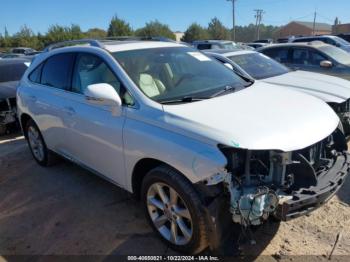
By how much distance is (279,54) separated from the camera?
9.72 m

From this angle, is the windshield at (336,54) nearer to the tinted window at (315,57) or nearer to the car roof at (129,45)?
the tinted window at (315,57)

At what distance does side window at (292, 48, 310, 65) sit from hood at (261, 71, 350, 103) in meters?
1.94

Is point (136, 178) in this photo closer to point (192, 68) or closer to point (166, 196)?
point (166, 196)

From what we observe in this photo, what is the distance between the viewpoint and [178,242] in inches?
123

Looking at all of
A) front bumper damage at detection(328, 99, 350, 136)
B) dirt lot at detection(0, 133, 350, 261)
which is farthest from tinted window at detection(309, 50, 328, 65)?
dirt lot at detection(0, 133, 350, 261)

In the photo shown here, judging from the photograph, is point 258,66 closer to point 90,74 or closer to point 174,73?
point 174,73

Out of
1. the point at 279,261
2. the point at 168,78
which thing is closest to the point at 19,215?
the point at 168,78

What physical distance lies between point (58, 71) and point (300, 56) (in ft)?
22.1

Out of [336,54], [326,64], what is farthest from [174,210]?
[336,54]

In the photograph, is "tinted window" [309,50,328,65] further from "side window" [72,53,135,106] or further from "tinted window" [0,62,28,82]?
"tinted window" [0,62,28,82]

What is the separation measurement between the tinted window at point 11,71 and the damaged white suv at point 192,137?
519cm

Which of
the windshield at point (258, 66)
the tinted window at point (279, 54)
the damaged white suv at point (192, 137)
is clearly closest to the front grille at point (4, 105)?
the damaged white suv at point (192, 137)

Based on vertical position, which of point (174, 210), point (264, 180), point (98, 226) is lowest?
point (98, 226)

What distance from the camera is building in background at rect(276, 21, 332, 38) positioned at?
248ft
